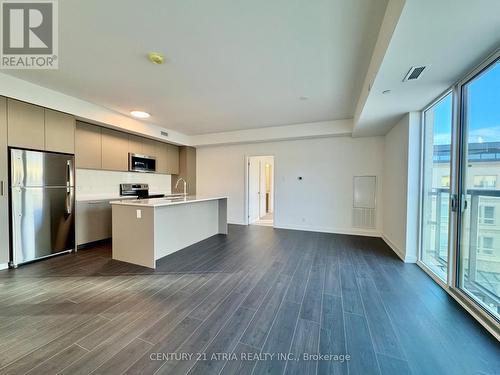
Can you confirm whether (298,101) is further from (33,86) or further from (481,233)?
(33,86)

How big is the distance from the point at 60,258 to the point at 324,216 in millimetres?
5457

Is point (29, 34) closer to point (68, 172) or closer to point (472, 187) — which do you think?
point (68, 172)

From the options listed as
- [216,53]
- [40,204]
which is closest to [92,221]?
[40,204]

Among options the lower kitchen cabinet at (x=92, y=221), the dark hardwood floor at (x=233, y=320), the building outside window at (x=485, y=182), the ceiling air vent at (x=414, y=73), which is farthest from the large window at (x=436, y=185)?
the lower kitchen cabinet at (x=92, y=221)

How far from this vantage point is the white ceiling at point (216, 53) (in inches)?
72.7

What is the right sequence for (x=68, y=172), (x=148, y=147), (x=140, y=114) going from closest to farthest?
(x=68, y=172)
(x=140, y=114)
(x=148, y=147)

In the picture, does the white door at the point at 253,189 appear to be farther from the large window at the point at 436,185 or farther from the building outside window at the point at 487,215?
the building outside window at the point at 487,215

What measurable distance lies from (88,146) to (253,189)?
4330 millimetres

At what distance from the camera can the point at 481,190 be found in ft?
6.88

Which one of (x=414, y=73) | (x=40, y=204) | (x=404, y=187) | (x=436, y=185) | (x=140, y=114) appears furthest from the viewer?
(x=140, y=114)

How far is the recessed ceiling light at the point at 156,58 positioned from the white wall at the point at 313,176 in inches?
153

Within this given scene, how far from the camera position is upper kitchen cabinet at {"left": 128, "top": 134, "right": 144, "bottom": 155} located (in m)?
5.11

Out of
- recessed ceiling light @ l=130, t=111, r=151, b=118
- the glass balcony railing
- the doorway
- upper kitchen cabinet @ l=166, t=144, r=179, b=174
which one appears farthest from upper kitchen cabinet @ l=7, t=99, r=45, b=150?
the glass balcony railing

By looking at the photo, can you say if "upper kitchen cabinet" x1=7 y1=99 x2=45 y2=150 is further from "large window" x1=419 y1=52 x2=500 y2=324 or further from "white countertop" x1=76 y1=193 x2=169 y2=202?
"large window" x1=419 y1=52 x2=500 y2=324
